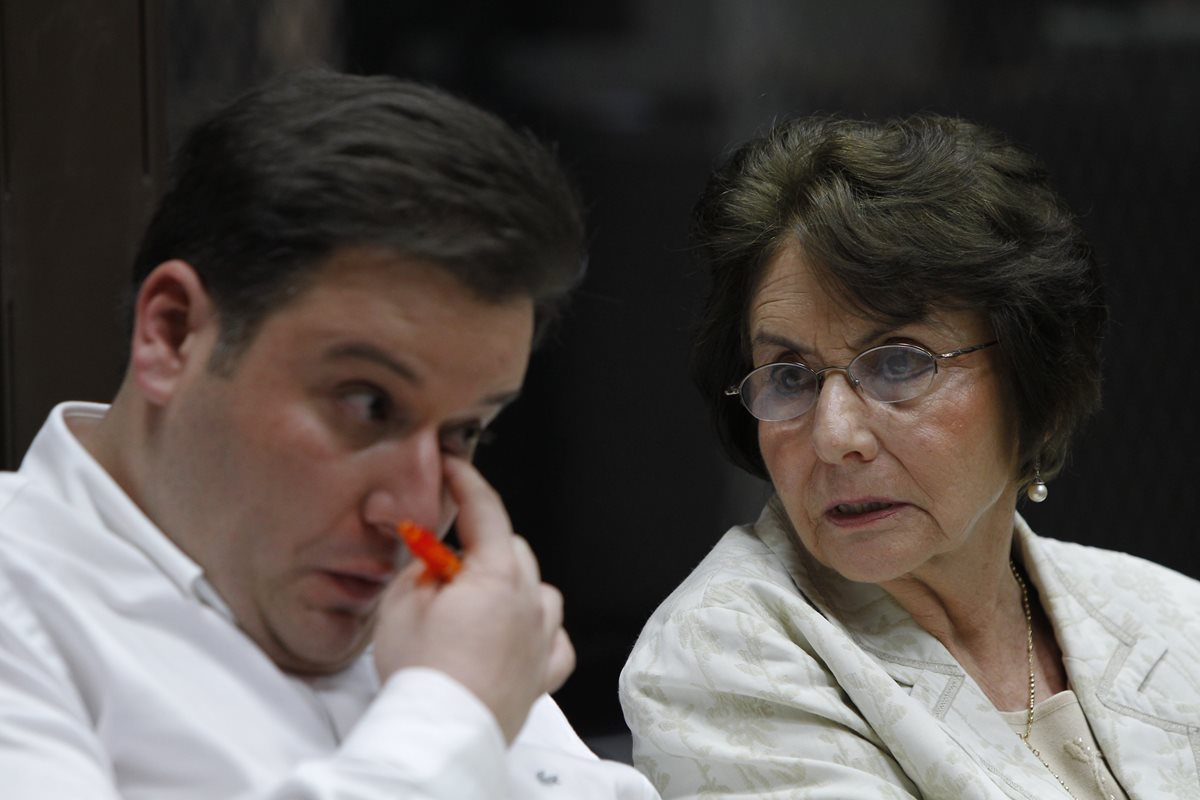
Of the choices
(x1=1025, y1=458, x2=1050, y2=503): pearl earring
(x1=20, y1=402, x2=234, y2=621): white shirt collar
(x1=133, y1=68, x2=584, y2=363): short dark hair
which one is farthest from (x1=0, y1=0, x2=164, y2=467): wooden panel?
(x1=1025, y1=458, x2=1050, y2=503): pearl earring

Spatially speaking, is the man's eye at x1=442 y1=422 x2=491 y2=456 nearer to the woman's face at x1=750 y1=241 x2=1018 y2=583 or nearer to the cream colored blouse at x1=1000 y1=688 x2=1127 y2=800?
the woman's face at x1=750 y1=241 x2=1018 y2=583

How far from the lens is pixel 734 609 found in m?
2.41

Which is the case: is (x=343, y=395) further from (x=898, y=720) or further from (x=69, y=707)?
(x=898, y=720)

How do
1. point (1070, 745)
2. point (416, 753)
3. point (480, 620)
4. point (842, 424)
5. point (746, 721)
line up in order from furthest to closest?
1. point (1070, 745)
2. point (842, 424)
3. point (746, 721)
4. point (480, 620)
5. point (416, 753)

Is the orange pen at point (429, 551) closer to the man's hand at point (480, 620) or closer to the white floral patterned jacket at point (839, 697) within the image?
the man's hand at point (480, 620)

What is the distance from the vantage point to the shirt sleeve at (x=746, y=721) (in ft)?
7.44

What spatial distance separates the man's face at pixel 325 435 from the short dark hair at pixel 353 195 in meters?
0.03

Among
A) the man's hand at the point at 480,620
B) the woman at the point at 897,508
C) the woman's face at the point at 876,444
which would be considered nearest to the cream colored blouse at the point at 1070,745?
the woman at the point at 897,508

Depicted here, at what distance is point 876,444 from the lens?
249cm

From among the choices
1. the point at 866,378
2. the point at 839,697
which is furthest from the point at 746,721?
the point at 866,378

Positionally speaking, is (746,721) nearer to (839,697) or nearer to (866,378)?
(839,697)

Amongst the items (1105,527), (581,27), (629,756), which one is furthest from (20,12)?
(1105,527)

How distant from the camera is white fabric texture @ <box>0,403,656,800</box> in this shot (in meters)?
1.39

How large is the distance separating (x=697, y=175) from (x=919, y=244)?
2.45 m
